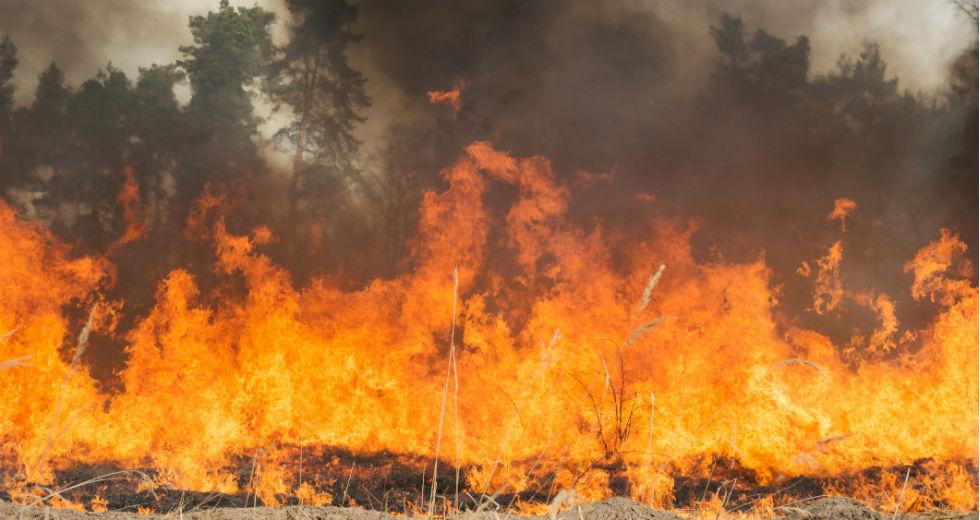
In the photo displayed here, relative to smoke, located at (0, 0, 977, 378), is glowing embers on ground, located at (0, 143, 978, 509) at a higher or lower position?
lower

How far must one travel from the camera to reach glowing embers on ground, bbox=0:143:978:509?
7883mm

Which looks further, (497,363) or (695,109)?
(695,109)

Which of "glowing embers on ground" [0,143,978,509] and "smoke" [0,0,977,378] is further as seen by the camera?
"smoke" [0,0,977,378]

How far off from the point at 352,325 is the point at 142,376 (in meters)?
2.80

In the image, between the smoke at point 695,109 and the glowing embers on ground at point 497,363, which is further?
the smoke at point 695,109

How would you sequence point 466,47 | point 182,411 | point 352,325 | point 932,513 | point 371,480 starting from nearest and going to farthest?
point 932,513 < point 371,480 < point 182,411 < point 352,325 < point 466,47

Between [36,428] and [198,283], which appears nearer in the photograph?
[36,428]

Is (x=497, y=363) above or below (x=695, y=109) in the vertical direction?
below

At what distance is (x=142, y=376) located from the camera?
873 cm

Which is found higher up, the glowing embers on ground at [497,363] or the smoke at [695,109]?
the smoke at [695,109]

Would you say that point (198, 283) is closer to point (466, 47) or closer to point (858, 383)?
point (466, 47)

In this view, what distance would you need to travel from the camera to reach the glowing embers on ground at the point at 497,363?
7883mm

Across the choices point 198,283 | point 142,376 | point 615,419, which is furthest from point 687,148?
point 142,376

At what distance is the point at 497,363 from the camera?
8672 millimetres
